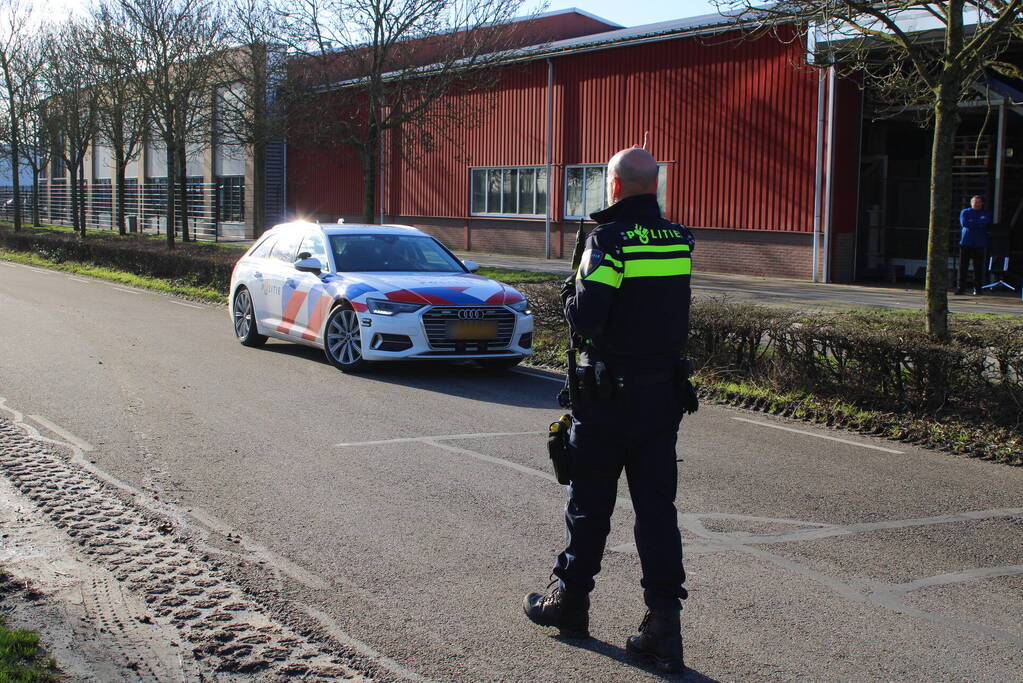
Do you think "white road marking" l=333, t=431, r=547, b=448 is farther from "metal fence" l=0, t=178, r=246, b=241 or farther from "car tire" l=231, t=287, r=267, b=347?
"metal fence" l=0, t=178, r=246, b=241

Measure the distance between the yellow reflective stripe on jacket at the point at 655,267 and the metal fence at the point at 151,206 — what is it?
117ft

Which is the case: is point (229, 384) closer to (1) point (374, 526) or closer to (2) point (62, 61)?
(1) point (374, 526)

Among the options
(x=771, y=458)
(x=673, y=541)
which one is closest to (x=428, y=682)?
(x=673, y=541)

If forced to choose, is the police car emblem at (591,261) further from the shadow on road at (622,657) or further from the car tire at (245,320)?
the car tire at (245,320)

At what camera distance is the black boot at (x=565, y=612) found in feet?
13.8

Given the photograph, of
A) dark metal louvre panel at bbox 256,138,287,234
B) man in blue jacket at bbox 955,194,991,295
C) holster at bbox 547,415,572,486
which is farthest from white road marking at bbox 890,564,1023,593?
dark metal louvre panel at bbox 256,138,287,234

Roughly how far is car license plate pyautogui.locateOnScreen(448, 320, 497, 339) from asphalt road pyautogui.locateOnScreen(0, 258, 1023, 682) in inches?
21.5

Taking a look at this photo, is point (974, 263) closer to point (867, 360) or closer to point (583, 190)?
point (583, 190)

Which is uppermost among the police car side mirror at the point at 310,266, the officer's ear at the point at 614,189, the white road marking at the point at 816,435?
the officer's ear at the point at 614,189

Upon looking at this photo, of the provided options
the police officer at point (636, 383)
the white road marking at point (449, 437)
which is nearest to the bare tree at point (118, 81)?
the white road marking at point (449, 437)

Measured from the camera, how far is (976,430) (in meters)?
8.14

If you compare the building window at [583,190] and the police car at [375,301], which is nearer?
the police car at [375,301]

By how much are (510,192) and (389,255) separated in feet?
65.9

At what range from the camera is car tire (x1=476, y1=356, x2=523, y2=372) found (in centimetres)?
1137
